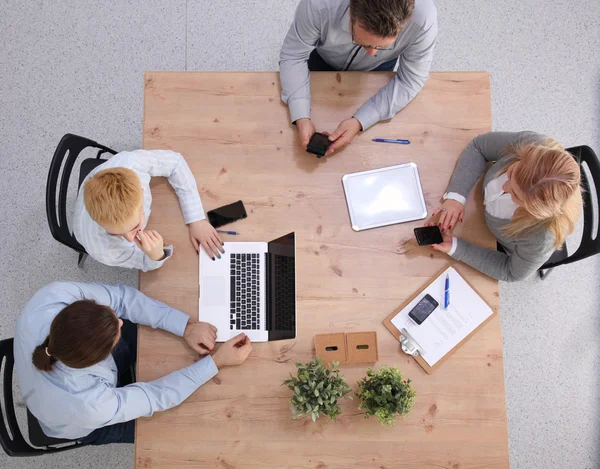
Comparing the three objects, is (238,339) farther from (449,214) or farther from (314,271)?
(449,214)

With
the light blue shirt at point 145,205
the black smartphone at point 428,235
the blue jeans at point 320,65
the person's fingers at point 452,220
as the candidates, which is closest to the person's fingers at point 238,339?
the light blue shirt at point 145,205

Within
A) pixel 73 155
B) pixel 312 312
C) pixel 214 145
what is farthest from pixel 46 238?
pixel 312 312

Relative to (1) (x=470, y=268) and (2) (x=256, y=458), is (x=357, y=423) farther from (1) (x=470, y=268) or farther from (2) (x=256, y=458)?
(1) (x=470, y=268)

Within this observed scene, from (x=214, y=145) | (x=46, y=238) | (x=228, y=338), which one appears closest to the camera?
(x=228, y=338)

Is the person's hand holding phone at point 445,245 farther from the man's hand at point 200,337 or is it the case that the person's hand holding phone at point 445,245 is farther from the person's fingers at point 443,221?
the man's hand at point 200,337

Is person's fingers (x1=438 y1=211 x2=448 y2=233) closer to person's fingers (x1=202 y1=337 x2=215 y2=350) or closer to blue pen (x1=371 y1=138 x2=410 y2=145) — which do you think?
blue pen (x1=371 y1=138 x2=410 y2=145)

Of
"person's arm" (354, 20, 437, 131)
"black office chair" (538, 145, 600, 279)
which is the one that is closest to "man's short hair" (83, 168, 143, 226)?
"person's arm" (354, 20, 437, 131)

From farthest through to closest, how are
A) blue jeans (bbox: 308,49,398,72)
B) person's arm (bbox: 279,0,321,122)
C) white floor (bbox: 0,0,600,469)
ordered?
white floor (bbox: 0,0,600,469)
blue jeans (bbox: 308,49,398,72)
person's arm (bbox: 279,0,321,122)

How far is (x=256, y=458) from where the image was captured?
1.34 meters

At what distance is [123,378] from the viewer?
1599mm

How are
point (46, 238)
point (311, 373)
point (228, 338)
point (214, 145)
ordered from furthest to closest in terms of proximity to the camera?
1. point (46, 238)
2. point (214, 145)
3. point (228, 338)
4. point (311, 373)

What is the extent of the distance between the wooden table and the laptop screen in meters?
0.03

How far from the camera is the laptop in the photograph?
1.41 meters

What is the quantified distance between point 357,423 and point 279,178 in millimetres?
807
